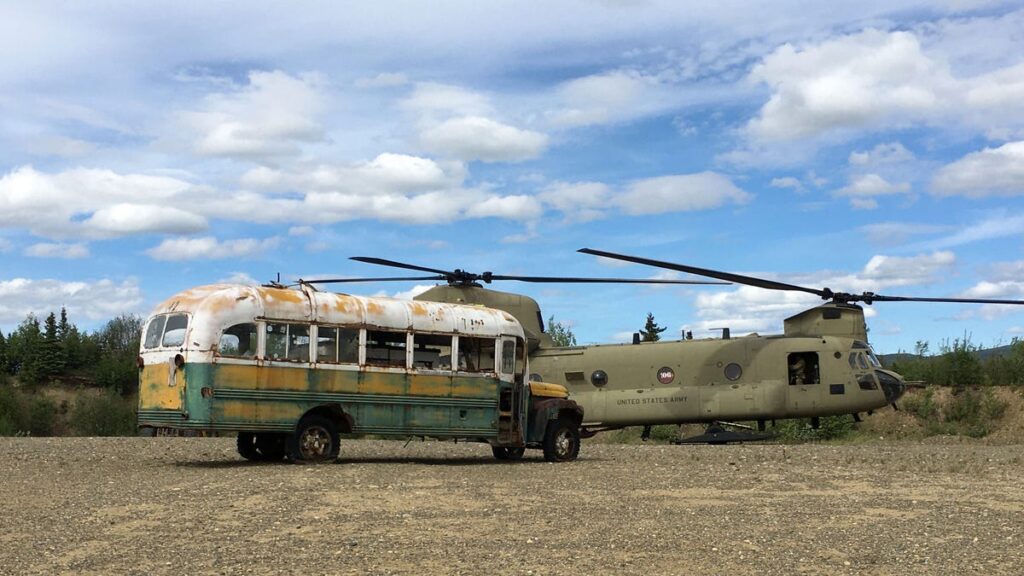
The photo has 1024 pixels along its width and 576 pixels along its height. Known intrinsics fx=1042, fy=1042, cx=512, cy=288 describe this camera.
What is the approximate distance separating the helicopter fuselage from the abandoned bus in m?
6.71

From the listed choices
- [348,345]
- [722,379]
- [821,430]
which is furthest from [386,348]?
[821,430]

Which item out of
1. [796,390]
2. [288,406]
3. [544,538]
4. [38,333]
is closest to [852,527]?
[544,538]

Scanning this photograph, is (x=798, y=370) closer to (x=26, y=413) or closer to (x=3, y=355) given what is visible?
(x=26, y=413)

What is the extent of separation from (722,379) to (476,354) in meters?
8.87

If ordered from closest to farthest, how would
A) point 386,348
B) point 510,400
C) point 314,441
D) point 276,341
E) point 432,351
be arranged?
1. point 276,341
2. point 314,441
3. point 386,348
4. point 432,351
5. point 510,400

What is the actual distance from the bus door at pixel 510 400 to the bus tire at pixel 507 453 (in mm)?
787

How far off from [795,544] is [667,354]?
1671cm

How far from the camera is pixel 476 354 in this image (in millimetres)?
18297

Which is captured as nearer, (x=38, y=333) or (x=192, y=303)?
(x=192, y=303)

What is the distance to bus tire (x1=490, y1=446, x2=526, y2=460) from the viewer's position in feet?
63.4

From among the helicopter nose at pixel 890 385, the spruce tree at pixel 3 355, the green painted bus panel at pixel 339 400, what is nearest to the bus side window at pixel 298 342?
the green painted bus panel at pixel 339 400

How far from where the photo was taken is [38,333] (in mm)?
83375

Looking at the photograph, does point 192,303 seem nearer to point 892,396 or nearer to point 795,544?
point 795,544

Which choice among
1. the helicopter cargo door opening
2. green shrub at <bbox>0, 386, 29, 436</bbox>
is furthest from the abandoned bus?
green shrub at <bbox>0, 386, 29, 436</bbox>
